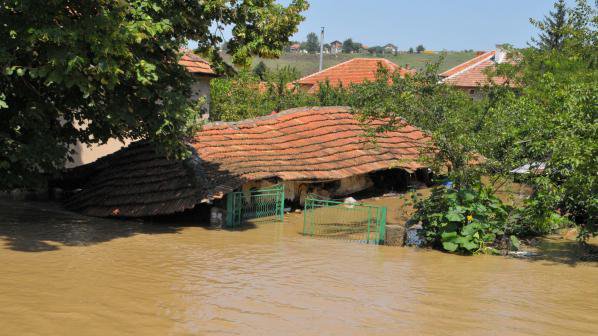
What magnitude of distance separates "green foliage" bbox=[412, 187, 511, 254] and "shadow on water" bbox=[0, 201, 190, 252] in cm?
557

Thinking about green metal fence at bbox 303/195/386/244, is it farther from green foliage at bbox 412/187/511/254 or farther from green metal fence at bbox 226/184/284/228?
green foliage at bbox 412/187/511/254

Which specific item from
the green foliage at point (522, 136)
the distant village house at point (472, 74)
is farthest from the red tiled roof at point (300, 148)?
the distant village house at point (472, 74)

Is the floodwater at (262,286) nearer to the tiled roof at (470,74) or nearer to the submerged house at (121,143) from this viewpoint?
the submerged house at (121,143)

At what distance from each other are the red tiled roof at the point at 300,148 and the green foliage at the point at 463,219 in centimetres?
152

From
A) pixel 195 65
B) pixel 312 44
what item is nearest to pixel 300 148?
pixel 195 65

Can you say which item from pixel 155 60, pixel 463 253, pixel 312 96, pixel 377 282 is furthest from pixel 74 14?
pixel 312 96

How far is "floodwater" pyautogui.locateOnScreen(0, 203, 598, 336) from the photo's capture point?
810 centimetres

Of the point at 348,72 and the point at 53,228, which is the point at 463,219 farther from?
the point at 348,72

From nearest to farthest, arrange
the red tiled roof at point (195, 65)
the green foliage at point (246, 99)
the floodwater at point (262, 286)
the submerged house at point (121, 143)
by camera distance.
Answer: the floodwater at point (262, 286) < the submerged house at point (121, 143) < the red tiled roof at point (195, 65) < the green foliage at point (246, 99)

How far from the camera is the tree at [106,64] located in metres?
10.9

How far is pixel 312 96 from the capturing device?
92.7 feet

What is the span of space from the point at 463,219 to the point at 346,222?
3.86 metres

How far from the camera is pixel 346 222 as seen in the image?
54.7ft

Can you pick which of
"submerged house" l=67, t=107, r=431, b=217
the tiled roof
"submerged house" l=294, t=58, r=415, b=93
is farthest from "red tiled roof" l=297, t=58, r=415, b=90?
"submerged house" l=67, t=107, r=431, b=217
